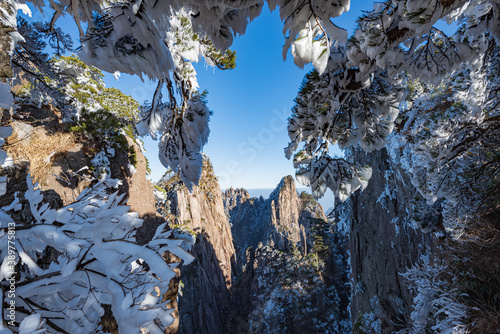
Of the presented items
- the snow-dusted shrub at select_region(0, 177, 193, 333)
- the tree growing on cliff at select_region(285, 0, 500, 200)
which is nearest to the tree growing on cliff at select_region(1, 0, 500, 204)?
the tree growing on cliff at select_region(285, 0, 500, 200)

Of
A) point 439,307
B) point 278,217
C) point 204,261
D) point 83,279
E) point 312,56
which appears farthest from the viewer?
point 278,217

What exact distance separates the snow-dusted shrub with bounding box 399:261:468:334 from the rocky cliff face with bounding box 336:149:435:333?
3254 millimetres

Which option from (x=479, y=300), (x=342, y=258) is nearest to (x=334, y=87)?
(x=479, y=300)

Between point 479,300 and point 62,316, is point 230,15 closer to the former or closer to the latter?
point 62,316

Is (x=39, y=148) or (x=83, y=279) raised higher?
(x=39, y=148)

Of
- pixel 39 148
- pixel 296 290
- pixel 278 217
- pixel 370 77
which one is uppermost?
pixel 278 217

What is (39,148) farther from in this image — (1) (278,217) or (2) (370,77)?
(1) (278,217)

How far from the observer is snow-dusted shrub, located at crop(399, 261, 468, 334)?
12.8 ft

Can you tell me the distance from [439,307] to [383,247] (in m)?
7.34

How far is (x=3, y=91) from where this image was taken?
A: 0.96 m

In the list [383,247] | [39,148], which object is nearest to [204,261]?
[383,247]

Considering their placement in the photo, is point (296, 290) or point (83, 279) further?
point (296, 290)

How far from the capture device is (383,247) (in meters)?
12.3

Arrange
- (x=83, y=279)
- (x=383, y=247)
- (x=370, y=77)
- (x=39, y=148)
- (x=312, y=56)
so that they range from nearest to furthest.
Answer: (x=83, y=279) → (x=312, y=56) → (x=370, y=77) → (x=39, y=148) → (x=383, y=247)
